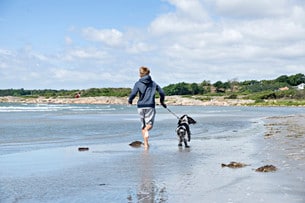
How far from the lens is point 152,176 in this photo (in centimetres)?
782

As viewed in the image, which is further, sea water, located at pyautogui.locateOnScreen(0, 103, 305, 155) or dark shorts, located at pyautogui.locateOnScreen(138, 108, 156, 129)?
sea water, located at pyautogui.locateOnScreen(0, 103, 305, 155)

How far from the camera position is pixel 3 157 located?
35.7 ft

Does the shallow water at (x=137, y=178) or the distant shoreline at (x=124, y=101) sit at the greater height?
the shallow water at (x=137, y=178)

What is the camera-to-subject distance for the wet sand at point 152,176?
6.29 m

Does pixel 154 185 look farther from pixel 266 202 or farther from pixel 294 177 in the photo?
pixel 294 177

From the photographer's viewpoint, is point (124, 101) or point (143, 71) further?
point (124, 101)

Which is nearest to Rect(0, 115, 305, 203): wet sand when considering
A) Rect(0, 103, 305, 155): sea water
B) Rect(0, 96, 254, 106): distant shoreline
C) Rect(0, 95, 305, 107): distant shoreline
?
Rect(0, 103, 305, 155): sea water

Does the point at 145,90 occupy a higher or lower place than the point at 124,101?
higher

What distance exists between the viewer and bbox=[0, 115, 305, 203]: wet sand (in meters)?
6.29

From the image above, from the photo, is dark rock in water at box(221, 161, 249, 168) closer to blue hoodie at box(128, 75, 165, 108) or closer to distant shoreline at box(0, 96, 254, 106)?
blue hoodie at box(128, 75, 165, 108)

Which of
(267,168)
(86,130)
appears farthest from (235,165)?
(86,130)

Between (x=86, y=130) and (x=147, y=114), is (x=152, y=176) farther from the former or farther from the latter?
(x=86, y=130)

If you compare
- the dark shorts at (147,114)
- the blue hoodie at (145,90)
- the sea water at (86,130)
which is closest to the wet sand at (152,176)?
the dark shorts at (147,114)

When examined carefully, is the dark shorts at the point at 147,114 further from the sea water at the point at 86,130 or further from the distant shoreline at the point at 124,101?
the distant shoreline at the point at 124,101
